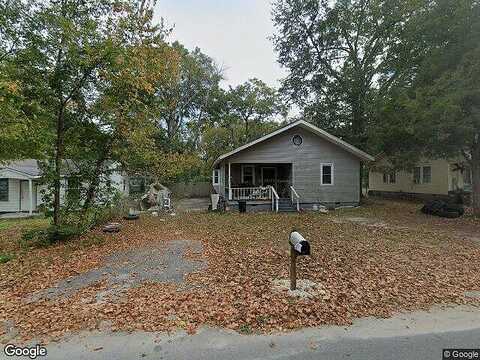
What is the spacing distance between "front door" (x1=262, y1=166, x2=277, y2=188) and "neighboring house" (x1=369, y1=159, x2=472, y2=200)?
917cm

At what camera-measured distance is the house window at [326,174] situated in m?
18.4

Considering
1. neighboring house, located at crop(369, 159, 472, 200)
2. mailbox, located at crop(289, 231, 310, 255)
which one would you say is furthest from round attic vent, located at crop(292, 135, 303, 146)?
mailbox, located at crop(289, 231, 310, 255)

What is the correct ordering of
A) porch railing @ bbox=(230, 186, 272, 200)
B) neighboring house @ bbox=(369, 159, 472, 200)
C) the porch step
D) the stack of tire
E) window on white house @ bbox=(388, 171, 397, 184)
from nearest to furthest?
the stack of tire < the porch step < porch railing @ bbox=(230, 186, 272, 200) < neighboring house @ bbox=(369, 159, 472, 200) < window on white house @ bbox=(388, 171, 397, 184)

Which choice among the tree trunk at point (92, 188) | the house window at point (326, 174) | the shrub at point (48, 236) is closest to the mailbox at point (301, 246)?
the shrub at point (48, 236)

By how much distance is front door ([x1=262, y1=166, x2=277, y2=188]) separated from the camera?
20.5 metres

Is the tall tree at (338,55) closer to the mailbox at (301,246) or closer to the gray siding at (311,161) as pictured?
the gray siding at (311,161)

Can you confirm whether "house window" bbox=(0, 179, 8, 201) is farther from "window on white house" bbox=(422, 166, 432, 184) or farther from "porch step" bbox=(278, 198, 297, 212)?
"window on white house" bbox=(422, 166, 432, 184)

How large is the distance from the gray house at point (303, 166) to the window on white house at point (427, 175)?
6255 millimetres

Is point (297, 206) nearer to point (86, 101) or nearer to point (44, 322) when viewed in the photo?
point (86, 101)

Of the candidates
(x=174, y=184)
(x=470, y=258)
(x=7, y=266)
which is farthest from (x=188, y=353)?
(x=174, y=184)

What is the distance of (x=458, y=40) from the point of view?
11.3 metres

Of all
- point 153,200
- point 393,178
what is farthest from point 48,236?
point 393,178

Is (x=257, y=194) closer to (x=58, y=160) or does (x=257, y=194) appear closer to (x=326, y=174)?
(x=326, y=174)

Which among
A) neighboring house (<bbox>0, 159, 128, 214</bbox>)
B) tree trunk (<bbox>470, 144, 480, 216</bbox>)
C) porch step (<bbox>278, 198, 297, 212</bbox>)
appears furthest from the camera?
neighboring house (<bbox>0, 159, 128, 214</bbox>)
